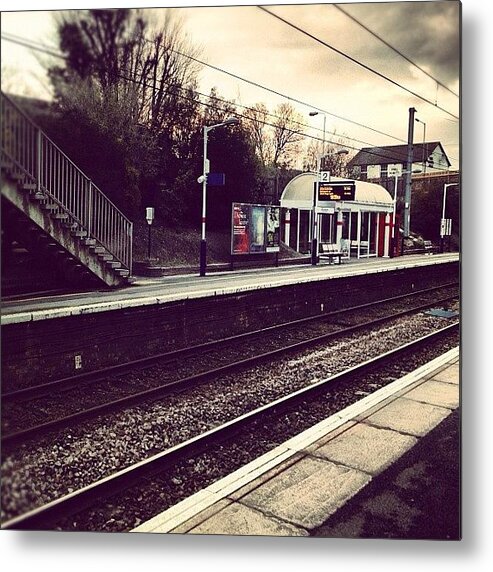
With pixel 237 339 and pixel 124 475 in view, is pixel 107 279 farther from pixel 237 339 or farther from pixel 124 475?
pixel 124 475

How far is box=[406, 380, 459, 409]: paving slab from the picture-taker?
Answer: 9.57ft

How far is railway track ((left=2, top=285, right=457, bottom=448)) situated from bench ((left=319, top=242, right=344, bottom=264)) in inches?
23.7

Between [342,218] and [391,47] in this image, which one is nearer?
[391,47]

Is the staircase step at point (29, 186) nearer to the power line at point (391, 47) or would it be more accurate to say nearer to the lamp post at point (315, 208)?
the lamp post at point (315, 208)

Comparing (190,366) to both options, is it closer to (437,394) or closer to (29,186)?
(29,186)

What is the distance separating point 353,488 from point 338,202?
1.69 m

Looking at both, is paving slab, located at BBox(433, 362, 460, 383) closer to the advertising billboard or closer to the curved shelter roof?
the curved shelter roof

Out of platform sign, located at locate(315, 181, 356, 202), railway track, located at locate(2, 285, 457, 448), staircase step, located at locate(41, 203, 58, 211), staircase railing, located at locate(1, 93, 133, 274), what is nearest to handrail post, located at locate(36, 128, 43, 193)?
staircase railing, located at locate(1, 93, 133, 274)

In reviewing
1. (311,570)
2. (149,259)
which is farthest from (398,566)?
(149,259)

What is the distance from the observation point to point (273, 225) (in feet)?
12.2

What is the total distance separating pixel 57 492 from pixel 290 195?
208cm

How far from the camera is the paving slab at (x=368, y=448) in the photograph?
2879mm

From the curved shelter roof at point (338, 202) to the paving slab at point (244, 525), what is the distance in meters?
1.77

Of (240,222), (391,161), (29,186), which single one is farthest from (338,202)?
(29,186)
